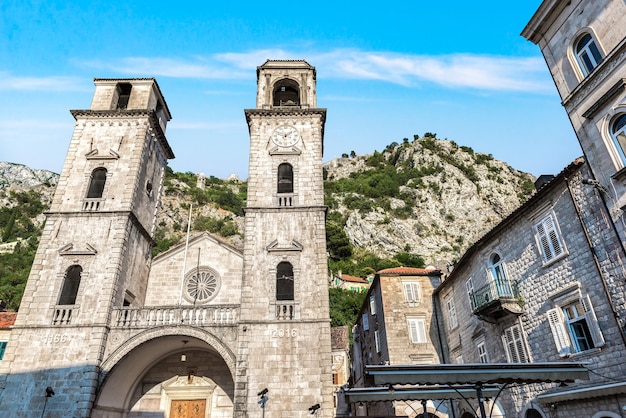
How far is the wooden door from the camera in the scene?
1766 centimetres

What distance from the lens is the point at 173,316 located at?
55.7 ft

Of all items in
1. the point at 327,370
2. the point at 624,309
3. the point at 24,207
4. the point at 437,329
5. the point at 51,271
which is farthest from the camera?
the point at 24,207

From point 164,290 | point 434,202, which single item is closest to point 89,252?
point 164,290

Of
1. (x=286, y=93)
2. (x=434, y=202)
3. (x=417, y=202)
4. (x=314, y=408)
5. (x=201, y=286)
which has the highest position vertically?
(x=417, y=202)

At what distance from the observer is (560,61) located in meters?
14.0

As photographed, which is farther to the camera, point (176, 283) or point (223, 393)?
point (176, 283)

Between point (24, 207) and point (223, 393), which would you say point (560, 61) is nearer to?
point (223, 393)

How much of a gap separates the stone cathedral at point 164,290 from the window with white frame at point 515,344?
280 inches

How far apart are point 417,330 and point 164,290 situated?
46.8ft

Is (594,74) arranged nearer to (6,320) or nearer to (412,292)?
(412,292)

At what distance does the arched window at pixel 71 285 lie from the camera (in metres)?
17.4

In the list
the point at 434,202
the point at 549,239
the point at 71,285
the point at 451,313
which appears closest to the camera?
the point at 549,239

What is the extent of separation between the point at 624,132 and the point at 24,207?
96.9 meters

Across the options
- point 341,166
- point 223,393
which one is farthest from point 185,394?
point 341,166
